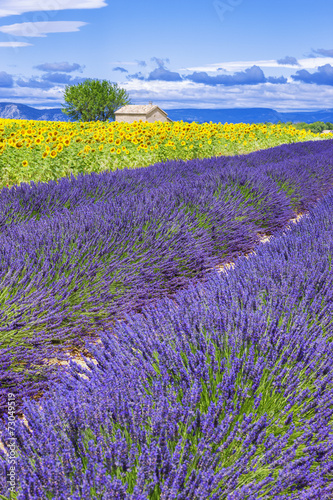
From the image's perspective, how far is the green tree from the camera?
3188cm

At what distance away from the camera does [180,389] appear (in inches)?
64.4

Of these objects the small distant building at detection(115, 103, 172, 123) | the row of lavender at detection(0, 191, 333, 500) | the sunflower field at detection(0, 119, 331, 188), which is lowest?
the row of lavender at detection(0, 191, 333, 500)

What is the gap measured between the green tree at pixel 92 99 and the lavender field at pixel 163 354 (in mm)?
29455

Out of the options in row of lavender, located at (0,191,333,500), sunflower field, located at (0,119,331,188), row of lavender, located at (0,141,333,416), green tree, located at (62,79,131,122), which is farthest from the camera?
green tree, located at (62,79,131,122)

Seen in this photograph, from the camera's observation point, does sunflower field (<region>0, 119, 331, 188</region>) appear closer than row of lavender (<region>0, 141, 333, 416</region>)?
No

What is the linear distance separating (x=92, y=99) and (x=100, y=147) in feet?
84.3

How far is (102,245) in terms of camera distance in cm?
332

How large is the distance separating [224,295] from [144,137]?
7562mm

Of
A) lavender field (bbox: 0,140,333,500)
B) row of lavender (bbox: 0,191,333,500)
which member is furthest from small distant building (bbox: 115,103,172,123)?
row of lavender (bbox: 0,191,333,500)

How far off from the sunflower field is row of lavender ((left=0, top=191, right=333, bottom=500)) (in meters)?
4.51

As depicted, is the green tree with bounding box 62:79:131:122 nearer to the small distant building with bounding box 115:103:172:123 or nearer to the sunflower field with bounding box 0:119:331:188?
the small distant building with bounding box 115:103:172:123

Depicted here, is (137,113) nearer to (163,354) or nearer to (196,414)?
(163,354)

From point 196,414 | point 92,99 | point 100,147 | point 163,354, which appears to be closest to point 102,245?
point 163,354

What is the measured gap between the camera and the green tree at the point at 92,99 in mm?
31875
